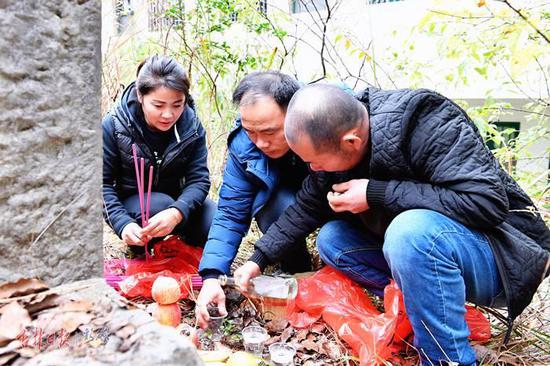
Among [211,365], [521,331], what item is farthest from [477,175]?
[211,365]

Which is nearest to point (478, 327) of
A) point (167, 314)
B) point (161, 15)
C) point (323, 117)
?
point (323, 117)

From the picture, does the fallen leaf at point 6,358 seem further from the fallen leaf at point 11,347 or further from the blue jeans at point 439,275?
the blue jeans at point 439,275

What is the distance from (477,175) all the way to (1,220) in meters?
1.37

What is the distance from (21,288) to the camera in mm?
1026

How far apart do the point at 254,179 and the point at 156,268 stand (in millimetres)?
677

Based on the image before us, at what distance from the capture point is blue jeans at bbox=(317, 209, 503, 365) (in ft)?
5.34

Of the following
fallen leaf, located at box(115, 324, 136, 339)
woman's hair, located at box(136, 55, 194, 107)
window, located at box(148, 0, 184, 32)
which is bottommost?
fallen leaf, located at box(115, 324, 136, 339)

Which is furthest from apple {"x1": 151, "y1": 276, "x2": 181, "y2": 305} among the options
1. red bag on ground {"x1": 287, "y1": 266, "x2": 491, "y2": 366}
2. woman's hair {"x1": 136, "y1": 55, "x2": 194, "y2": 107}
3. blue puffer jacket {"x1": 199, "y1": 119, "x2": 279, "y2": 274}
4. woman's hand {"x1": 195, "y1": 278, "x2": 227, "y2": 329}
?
woman's hair {"x1": 136, "y1": 55, "x2": 194, "y2": 107}

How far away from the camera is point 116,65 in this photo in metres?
4.07

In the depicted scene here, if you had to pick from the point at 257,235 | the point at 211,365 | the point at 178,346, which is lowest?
the point at 257,235

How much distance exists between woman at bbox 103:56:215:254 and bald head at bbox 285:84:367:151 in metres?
0.90

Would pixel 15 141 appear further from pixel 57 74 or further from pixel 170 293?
pixel 170 293

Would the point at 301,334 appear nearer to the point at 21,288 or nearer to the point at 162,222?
the point at 162,222

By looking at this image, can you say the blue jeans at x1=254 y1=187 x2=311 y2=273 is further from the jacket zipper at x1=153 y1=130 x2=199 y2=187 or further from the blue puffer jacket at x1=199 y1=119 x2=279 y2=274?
the jacket zipper at x1=153 y1=130 x2=199 y2=187
